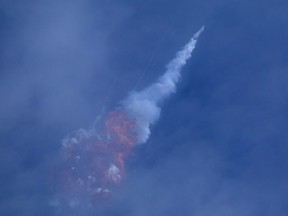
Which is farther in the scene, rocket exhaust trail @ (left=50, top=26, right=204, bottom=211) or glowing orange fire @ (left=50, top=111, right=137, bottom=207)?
glowing orange fire @ (left=50, top=111, right=137, bottom=207)

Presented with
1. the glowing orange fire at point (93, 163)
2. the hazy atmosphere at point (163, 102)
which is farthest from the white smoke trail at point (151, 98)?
the glowing orange fire at point (93, 163)

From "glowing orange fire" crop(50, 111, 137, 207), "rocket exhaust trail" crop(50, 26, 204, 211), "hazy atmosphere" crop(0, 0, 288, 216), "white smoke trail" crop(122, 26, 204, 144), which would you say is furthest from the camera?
"white smoke trail" crop(122, 26, 204, 144)

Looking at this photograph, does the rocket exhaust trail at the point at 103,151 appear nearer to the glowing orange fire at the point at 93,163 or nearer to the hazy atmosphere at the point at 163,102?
the glowing orange fire at the point at 93,163

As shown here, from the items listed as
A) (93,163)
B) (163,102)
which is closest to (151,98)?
(163,102)

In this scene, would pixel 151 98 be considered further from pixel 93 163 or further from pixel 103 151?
pixel 93 163

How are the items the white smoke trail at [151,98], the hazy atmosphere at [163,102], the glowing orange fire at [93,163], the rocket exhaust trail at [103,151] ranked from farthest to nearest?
the white smoke trail at [151,98] → the hazy atmosphere at [163,102] → the glowing orange fire at [93,163] → the rocket exhaust trail at [103,151]

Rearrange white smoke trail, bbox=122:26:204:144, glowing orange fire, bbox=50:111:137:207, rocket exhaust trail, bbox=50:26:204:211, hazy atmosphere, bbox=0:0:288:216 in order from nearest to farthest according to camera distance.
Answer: rocket exhaust trail, bbox=50:26:204:211 → glowing orange fire, bbox=50:111:137:207 → hazy atmosphere, bbox=0:0:288:216 → white smoke trail, bbox=122:26:204:144

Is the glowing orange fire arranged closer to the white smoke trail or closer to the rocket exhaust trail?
the rocket exhaust trail

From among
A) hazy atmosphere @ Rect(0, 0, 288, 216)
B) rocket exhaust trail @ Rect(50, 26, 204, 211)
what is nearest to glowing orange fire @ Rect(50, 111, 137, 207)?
rocket exhaust trail @ Rect(50, 26, 204, 211)
